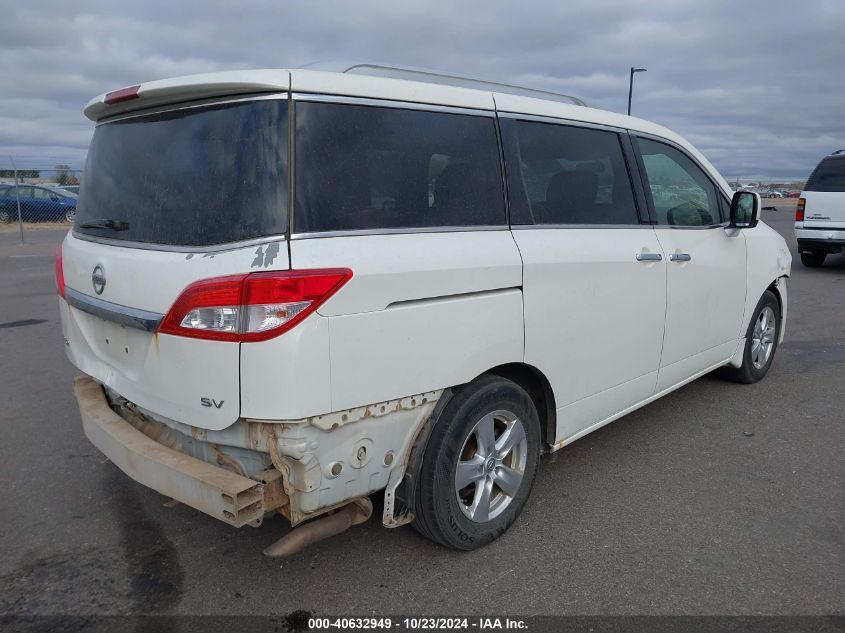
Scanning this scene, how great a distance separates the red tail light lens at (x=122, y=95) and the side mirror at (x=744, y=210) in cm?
372

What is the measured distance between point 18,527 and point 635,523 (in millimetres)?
2975

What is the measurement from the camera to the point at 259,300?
7.84 ft

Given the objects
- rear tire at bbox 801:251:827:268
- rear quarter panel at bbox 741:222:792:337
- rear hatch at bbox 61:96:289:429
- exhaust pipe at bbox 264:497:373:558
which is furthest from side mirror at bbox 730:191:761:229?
rear tire at bbox 801:251:827:268

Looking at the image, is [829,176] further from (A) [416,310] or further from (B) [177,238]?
(B) [177,238]

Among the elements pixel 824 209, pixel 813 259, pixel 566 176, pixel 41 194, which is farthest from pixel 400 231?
pixel 41 194

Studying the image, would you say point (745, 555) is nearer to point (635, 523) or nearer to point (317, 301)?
point (635, 523)

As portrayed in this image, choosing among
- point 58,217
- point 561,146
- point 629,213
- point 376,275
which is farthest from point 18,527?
point 58,217

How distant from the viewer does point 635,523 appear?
3469 mm

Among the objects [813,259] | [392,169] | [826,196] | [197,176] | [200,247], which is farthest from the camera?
[813,259]

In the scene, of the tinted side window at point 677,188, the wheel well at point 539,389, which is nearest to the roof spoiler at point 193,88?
the wheel well at point 539,389

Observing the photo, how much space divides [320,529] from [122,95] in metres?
1.96

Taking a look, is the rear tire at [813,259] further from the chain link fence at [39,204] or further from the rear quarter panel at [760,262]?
the chain link fence at [39,204]

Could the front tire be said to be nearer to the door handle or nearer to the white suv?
the door handle

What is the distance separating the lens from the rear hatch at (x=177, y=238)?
2492 mm
